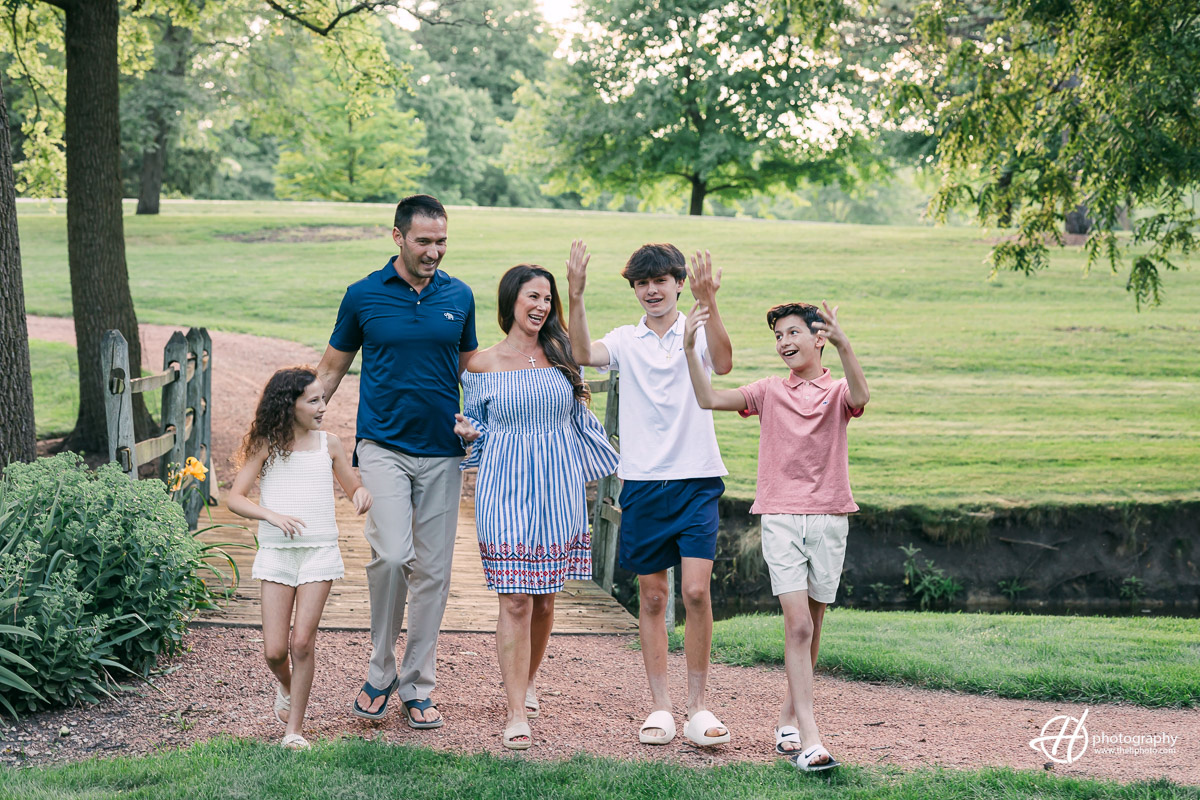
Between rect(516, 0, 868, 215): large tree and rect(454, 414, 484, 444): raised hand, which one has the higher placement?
rect(516, 0, 868, 215): large tree

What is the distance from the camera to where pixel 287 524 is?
417 cm

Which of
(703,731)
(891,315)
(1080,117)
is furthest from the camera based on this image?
(891,315)

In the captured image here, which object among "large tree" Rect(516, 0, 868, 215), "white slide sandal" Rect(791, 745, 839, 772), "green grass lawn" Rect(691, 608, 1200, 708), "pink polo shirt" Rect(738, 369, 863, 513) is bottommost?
"green grass lawn" Rect(691, 608, 1200, 708)

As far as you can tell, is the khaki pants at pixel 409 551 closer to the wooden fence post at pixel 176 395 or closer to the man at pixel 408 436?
the man at pixel 408 436

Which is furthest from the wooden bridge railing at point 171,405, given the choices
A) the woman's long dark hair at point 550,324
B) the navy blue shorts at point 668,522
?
the navy blue shorts at point 668,522

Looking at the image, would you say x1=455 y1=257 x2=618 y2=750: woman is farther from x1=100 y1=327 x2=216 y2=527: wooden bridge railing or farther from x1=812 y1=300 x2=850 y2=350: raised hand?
x1=100 y1=327 x2=216 y2=527: wooden bridge railing

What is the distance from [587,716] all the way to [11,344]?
3.87 metres

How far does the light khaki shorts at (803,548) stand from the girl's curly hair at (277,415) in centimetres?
196

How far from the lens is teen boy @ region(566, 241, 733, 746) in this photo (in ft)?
14.5

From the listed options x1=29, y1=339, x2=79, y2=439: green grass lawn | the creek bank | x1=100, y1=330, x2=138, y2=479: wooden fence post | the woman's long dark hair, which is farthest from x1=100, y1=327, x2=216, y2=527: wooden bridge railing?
the creek bank

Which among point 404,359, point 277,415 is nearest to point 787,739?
point 404,359

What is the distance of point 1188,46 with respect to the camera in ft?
25.9

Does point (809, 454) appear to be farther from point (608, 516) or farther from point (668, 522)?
point (608, 516)

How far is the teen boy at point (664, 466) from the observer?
4.42 metres
